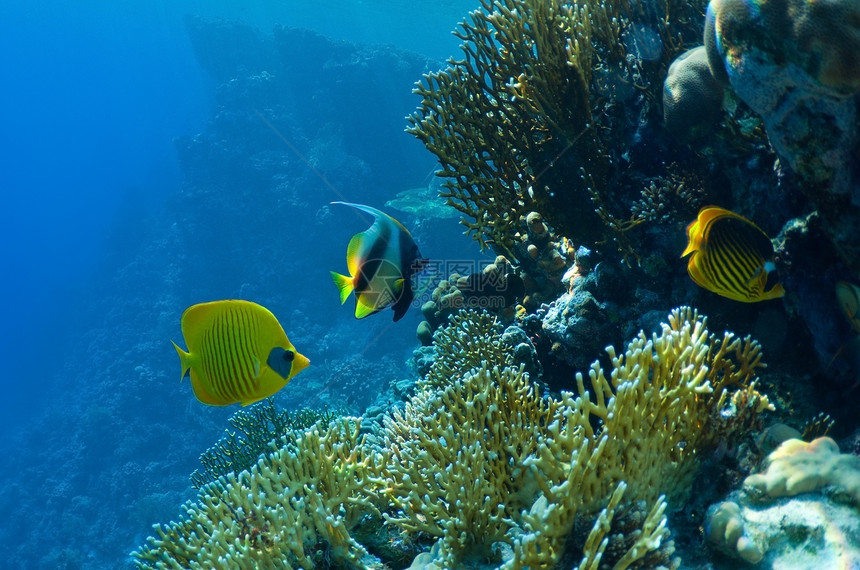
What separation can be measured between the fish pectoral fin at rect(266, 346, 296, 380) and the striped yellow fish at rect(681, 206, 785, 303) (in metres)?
1.88

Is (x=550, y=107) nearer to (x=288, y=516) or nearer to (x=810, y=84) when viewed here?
(x=810, y=84)

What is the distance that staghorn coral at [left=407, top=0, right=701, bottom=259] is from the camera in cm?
395

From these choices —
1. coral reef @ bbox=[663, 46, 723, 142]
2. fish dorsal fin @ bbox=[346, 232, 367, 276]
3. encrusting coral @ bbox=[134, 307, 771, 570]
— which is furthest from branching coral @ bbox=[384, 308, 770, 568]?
coral reef @ bbox=[663, 46, 723, 142]

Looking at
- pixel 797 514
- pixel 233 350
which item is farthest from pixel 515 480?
pixel 233 350

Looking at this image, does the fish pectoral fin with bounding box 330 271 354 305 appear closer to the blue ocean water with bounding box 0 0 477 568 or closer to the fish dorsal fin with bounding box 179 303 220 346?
the fish dorsal fin with bounding box 179 303 220 346

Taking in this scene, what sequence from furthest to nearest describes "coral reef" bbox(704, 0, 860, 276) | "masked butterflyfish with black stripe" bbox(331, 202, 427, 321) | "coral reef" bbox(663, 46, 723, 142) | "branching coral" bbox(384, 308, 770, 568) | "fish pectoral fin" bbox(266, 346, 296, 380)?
"coral reef" bbox(663, 46, 723, 142)
"masked butterflyfish with black stripe" bbox(331, 202, 427, 321)
"fish pectoral fin" bbox(266, 346, 296, 380)
"coral reef" bbox(704, 0, 860, 276)
"branching coral" bbox(384, 308, 770, 568)

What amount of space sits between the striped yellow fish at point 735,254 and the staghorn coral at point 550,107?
1783 millimetres

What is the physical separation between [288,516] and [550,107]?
3685mm

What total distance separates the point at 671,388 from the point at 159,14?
116359 millimetres

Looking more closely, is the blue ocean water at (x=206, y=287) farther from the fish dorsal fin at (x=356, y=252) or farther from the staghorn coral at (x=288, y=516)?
the fish dorsal fin at (x=356, y=252)

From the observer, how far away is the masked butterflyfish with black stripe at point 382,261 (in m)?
2.13

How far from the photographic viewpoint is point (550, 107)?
3971mm

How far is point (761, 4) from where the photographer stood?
6.71 ft

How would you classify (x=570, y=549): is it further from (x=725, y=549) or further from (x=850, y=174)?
(x=850, y=174)
